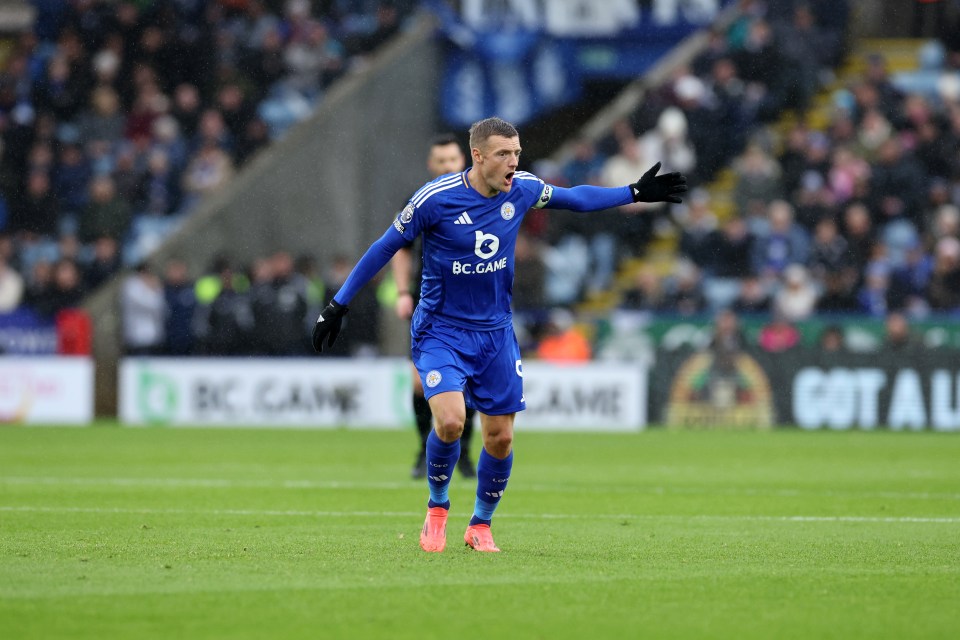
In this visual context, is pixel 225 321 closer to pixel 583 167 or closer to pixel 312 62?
pixel 583 167

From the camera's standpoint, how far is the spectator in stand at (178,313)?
2298cm

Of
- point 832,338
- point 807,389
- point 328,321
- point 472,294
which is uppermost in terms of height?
point 472,294

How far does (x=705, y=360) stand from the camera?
21.3 meters

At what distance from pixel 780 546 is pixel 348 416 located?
13314 mm

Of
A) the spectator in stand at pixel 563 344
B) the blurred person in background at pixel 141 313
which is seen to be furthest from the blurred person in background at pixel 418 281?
the blurred person in background at pixel 141 313

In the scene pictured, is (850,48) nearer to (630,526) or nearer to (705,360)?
(705,360)

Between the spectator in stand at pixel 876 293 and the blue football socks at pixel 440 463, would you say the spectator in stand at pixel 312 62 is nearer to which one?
the spectator in stand at pixel 876 293

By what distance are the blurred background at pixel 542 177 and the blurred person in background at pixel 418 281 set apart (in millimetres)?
8287

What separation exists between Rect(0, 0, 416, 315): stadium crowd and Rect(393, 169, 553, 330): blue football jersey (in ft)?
56.6

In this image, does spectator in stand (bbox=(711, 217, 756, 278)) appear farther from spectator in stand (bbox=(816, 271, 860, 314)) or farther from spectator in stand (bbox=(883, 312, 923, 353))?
spectator in stand (bbox=(883, 312, 923, 353))

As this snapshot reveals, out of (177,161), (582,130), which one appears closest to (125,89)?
(177,161)

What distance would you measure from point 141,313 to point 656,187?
50.3ft

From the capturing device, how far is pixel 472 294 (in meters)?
8.41

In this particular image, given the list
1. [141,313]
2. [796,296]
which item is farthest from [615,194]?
[141,313]
